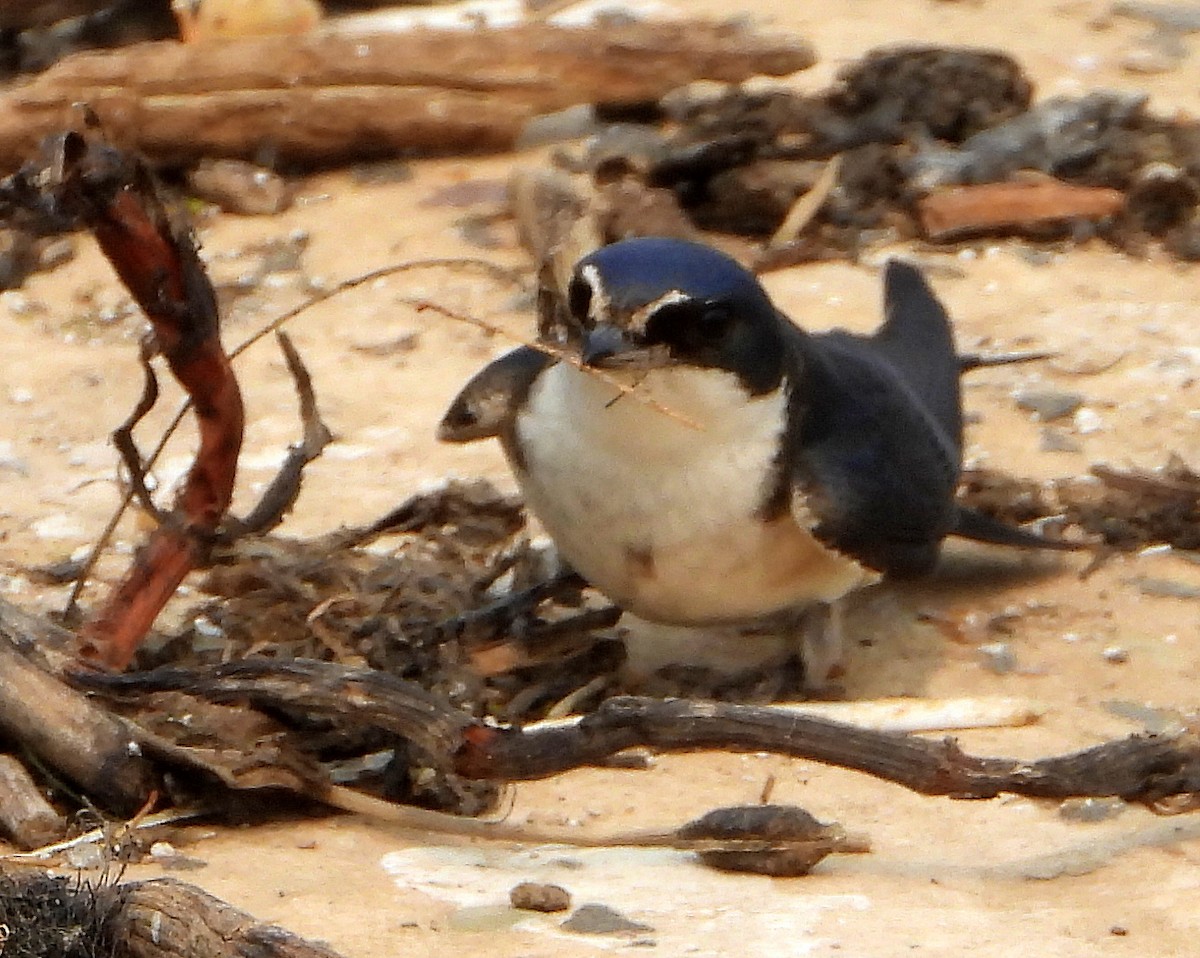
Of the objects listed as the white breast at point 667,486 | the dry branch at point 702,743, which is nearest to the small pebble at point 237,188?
the white breast at point 667,486

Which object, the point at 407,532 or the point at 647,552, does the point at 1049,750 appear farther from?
the point at 407,532

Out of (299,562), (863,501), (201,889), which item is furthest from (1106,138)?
(201,889)

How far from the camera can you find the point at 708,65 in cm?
→ 685

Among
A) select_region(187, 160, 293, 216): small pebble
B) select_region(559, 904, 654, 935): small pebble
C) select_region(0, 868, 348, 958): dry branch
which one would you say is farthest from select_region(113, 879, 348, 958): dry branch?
select_region(187, 160, 293, 216): small pebble

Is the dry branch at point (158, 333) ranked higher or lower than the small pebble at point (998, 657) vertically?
higher

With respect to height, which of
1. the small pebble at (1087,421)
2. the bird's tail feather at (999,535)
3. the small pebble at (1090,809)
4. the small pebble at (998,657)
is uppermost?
the small pebble at (1090,809)

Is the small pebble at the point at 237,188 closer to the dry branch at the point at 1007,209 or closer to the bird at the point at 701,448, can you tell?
the dry branch at the point at 1007,209

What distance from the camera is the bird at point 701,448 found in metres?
3.65

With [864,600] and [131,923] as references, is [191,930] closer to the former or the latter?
[131,923]

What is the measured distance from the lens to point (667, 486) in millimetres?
3811

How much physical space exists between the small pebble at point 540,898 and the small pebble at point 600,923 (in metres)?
0.02

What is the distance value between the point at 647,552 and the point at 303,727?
2.59 feet

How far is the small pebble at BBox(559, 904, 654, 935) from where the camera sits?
2.74 metres

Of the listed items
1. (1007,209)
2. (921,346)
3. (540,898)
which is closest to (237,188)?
(1007,209)
